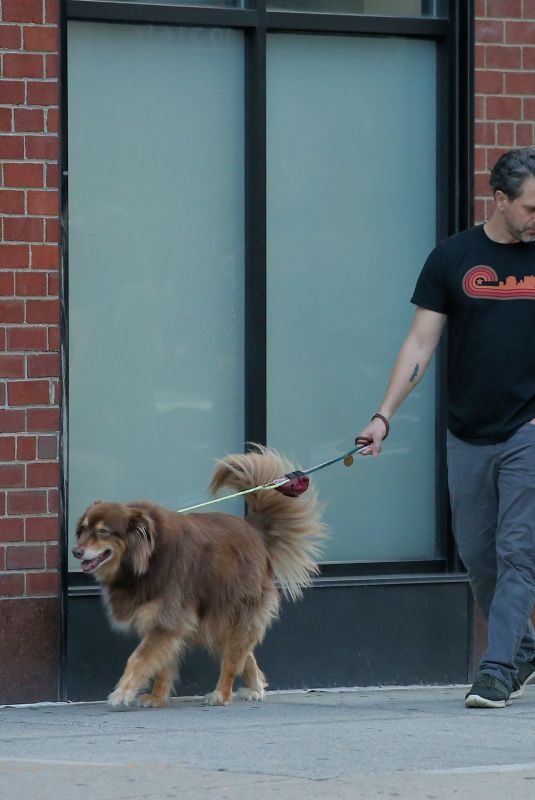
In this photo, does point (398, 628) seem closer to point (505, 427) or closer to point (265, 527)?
point (265, 527)

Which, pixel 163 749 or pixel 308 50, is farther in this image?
pixel 308 50

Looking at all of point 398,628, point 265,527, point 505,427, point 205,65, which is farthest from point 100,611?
point 205,65

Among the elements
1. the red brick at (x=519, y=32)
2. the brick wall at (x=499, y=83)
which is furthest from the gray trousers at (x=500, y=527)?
the red brick at (x=519, y=32)

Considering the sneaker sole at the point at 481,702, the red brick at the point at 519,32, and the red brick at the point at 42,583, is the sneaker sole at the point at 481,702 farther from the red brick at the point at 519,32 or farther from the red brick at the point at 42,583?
the red brick at the point at 519,32

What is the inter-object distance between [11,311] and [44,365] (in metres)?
0.27

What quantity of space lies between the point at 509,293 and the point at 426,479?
1774 millimetres

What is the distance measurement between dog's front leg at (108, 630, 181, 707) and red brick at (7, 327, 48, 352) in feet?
4.42

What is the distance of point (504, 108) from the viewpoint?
29.2ft

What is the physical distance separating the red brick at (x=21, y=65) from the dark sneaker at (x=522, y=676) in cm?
329

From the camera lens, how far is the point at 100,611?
8305mm

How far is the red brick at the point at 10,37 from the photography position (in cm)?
812

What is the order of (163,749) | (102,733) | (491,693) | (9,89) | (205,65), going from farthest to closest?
1. (205,65)
2. (9,89)
3. (491,693)
4. (102,733)
5. (163,749)

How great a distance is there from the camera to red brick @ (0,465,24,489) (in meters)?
8.08

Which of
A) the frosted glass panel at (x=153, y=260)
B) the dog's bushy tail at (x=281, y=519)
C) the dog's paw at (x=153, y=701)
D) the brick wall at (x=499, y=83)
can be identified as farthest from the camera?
the brick wall at (x=499, y=83)
